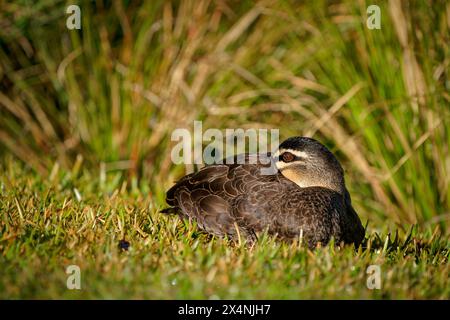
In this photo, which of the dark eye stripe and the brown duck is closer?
the brown duck

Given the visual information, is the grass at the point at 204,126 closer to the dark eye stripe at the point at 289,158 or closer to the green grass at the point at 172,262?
the green grass at the point at 172,262

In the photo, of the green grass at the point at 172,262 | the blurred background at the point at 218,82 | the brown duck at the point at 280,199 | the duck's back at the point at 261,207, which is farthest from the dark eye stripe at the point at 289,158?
the blurred background at the point at 218,82

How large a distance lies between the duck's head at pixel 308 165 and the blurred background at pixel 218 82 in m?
1.34

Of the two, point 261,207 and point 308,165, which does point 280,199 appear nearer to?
point 261,207

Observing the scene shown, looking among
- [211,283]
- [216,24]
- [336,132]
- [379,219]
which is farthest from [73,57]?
[211,283]

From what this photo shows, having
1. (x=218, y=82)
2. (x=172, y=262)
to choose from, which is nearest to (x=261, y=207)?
(x=172, y=262)

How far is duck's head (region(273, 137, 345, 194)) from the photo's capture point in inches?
172

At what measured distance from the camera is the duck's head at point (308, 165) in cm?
437

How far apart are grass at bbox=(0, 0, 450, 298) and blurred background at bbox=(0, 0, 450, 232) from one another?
0.02 m

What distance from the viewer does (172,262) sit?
11.1 ft

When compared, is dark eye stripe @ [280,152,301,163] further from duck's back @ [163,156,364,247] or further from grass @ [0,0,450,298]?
grass @ [0,0,450,298]

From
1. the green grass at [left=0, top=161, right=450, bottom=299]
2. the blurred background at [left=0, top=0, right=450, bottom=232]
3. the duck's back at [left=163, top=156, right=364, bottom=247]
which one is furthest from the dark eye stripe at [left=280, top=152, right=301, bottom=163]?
the blurred background at [left=0, top=0, right=450, bottom=232]

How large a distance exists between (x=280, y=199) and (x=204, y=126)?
2.53 meters
